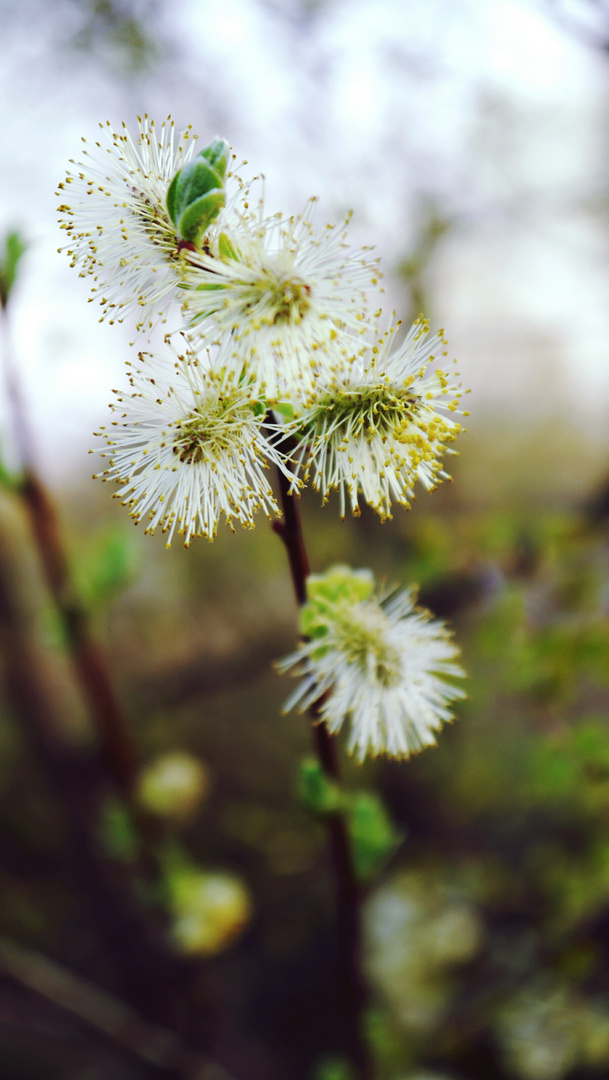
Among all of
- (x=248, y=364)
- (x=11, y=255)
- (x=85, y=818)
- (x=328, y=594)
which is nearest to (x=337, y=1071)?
(x=85, y=818)

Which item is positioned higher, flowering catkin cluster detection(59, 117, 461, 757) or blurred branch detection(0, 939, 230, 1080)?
flowering catkin cluster detection(59, 117, 461, 757)

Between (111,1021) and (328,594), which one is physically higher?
(328,594)

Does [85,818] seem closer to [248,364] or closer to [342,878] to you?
[342,878]

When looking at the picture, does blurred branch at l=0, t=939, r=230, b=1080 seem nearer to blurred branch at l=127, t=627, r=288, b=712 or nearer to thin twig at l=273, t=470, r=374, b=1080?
thin twig at l=273, t=470, r=374, b=1080

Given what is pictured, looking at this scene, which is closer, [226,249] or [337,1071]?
[226,249]

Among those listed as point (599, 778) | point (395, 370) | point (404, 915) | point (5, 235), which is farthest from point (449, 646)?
point (404, 915)

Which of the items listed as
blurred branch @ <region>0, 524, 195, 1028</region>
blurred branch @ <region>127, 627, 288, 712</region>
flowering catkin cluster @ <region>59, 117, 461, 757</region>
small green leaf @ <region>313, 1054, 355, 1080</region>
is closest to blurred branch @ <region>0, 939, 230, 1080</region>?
blurred branch @ <region>0, 524, 195, 1028</region>

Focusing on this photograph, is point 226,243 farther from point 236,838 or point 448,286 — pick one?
point 236,838
